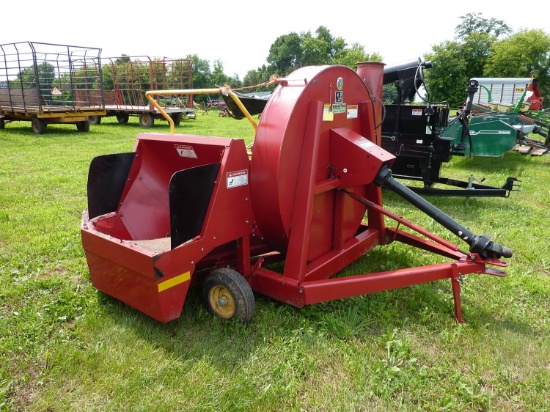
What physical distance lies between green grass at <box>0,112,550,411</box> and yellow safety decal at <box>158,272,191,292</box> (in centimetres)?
39

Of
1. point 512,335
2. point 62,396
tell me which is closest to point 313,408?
point 62,396

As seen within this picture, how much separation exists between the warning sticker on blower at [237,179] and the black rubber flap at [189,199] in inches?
3.8

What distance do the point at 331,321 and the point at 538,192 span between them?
560cm

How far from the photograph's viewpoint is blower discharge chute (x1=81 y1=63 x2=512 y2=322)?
2.71m

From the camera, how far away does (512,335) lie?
285 centimetres

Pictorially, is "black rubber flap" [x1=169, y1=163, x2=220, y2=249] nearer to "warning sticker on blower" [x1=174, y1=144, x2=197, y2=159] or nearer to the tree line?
"warning sticker on blower" [x1=174, y1=144, x2=197, y2=159]

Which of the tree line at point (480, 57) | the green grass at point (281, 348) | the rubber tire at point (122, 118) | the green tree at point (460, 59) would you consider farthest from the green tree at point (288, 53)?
the green grass at point (281, 348)

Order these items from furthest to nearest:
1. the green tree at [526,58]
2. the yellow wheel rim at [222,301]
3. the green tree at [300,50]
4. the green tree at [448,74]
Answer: the green tree at [300,50] → the green tree at [448,74] → the green tree at [526,58] → the yellow wheel rim at [222,301]

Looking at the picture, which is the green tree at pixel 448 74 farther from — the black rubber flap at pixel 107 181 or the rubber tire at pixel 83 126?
the black rubber flap at pixel 107 181

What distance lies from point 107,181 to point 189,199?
3.72 ft

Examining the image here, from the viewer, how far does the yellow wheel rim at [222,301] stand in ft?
9.52

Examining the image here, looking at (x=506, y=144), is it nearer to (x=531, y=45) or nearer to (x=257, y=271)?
(x=257, y=271)

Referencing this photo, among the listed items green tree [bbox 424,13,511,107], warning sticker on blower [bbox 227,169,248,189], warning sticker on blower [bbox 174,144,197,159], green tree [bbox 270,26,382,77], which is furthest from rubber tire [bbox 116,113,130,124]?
green tree [bbox 270,26,382,77]

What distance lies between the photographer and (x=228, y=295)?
9.52ft
